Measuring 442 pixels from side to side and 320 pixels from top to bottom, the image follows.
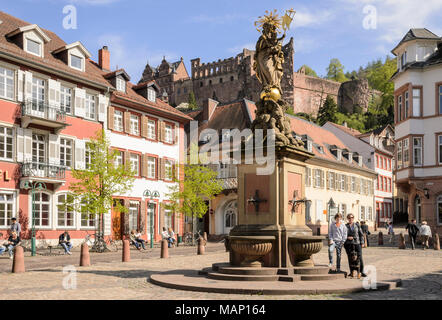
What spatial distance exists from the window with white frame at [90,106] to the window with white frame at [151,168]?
19.2 ft

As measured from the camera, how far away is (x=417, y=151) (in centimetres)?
3269

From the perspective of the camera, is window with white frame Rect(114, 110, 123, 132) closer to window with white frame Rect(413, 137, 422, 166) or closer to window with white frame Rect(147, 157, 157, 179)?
window with white frame Rect(147, 157, 157, 179)

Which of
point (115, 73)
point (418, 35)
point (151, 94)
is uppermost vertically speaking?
point (418, 35)

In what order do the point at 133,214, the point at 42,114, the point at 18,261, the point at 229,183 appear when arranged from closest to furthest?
the point at 18,261 < the point at 42,114 < the point at 133,214 < the point at 229,183

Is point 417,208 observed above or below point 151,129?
below

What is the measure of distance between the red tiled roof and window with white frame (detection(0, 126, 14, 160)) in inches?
151

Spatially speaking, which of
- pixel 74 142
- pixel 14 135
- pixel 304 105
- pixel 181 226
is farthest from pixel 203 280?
pixel 304 105

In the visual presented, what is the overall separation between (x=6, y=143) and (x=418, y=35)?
24.3 m

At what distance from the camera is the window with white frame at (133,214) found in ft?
117

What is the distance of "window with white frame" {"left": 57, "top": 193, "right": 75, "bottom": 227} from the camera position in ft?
96.8

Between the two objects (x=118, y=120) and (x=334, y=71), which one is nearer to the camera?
(x=118, y=120)

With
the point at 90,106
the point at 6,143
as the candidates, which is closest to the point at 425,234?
the point at 90,106

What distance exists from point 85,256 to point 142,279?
524cm

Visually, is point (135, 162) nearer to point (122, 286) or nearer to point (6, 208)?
point (6, 208)
